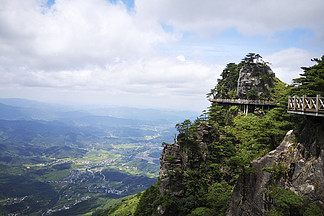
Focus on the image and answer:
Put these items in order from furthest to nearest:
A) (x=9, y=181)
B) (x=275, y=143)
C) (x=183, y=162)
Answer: (x=9, y=181) → (x=183, y=162) → (x=275, y=143)

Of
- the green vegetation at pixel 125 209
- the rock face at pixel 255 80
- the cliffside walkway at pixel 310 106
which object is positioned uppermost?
the rock face at pixel 255 80

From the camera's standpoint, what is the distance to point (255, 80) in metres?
40.7

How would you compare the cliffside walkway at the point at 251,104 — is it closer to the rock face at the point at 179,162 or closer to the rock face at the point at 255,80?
the rock face at the point at 255,80

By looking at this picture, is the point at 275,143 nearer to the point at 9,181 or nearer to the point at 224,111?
the point at 224,111

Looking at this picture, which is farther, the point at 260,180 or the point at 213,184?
the point at 213,184

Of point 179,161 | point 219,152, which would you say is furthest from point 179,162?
point 219,152

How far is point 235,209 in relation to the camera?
62.5 feet

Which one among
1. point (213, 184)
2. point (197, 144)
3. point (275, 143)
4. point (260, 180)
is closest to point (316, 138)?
point (260, 180)

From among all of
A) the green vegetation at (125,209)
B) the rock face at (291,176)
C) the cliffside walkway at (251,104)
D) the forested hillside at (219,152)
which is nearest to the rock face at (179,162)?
the forested hillside at (219,152)

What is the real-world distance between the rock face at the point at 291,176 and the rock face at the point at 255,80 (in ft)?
85.9

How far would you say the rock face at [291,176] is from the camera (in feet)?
38.8

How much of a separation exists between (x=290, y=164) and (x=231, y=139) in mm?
20739

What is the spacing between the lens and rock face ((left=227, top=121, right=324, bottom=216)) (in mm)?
11828

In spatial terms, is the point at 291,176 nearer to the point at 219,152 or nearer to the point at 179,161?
the point at 219,152
